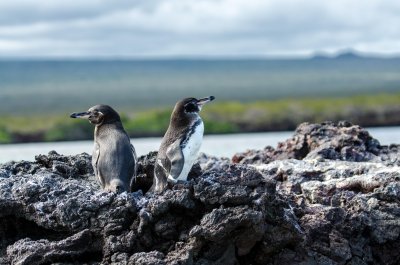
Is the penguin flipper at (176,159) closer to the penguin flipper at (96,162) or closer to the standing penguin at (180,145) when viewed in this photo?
the standing penguin at (180,145)

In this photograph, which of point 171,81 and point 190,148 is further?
point 171,81

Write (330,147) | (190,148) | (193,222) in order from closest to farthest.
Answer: (193,222), (190,148), (330,147)

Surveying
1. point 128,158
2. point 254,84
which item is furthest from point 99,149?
point 254,84

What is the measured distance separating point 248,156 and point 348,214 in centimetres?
388

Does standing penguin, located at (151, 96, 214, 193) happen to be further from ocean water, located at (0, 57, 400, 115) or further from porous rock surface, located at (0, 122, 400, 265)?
ocean water, located at (0, 57, 400, 115)

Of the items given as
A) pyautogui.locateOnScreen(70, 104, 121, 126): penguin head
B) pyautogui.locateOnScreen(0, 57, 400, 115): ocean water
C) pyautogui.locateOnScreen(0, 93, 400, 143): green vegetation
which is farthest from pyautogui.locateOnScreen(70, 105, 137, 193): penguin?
pyautogui.locateOnScreen(0, 57, 400, 115): ocean water

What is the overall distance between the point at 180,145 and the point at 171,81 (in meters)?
97.4

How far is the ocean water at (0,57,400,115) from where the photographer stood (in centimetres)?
8144

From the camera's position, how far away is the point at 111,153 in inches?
413

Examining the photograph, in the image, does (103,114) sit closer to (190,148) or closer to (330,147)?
(190,148)

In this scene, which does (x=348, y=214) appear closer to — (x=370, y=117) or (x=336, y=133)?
(x=336, y=133)

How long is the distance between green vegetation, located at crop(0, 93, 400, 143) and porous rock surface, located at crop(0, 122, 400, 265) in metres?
37.6

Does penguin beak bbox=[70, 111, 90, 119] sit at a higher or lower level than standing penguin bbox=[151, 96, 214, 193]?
higher

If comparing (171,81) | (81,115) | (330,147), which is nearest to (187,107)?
(81,115)
